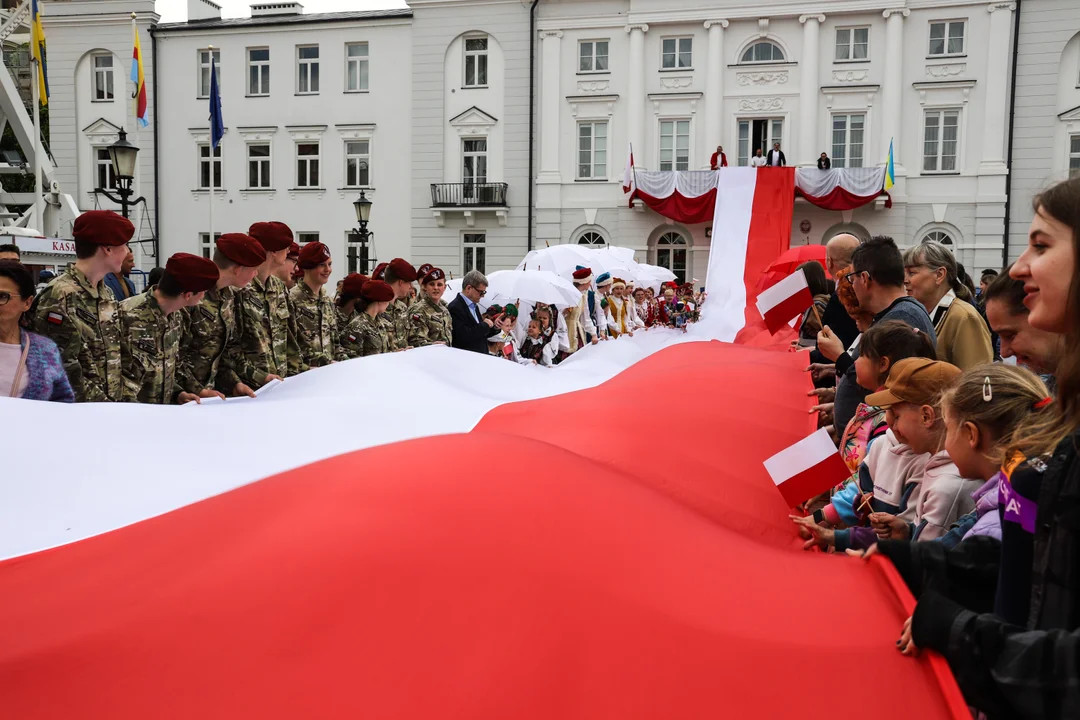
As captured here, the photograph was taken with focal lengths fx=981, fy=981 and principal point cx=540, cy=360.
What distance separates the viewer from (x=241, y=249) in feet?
16.3

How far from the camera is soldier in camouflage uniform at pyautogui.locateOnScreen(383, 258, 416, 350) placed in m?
7.59

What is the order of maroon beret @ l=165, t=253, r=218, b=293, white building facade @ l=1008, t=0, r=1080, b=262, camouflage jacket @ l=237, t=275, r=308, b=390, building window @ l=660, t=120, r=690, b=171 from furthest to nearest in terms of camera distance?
building window @ l=660, t=120, r=690, b=171
white building facade @ l=1008, t=0, r=1080, b=262
camouflage jacket @ l=237, t=275, r=308, b=390
maroon beret @ l=165, t=253, r=218, b=293

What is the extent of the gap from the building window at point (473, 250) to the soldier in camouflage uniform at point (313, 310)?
2273 centimetres

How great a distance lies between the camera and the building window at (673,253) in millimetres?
28156

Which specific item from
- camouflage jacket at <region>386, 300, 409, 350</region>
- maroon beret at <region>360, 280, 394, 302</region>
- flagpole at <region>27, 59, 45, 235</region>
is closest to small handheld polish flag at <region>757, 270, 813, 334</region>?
maroon beret at <region>360, 280, 394, 302</region>

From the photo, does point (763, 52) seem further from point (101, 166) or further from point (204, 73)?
point (101, 166)

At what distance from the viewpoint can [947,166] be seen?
2625 centimetres

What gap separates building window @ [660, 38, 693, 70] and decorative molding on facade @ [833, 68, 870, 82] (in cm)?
398

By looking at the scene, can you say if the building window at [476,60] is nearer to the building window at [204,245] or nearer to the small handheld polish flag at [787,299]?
the building window at [204,245]

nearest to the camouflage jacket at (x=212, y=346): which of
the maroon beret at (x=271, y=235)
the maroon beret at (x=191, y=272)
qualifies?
the maroon beret at (x=271, y=235)

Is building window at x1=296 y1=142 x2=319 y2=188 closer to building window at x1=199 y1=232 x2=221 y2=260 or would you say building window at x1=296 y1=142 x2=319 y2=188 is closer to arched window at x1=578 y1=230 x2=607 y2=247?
building window at x1=199 y1=232 x2=221 y2=260

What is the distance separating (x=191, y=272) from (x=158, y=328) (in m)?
0.36

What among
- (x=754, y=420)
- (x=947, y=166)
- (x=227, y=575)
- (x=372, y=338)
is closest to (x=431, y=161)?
(x=947, y=166)

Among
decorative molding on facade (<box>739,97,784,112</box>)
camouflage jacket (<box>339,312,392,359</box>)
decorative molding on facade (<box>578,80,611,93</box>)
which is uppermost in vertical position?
decorative molding on facade (<box>578,80,611,93</box>)
